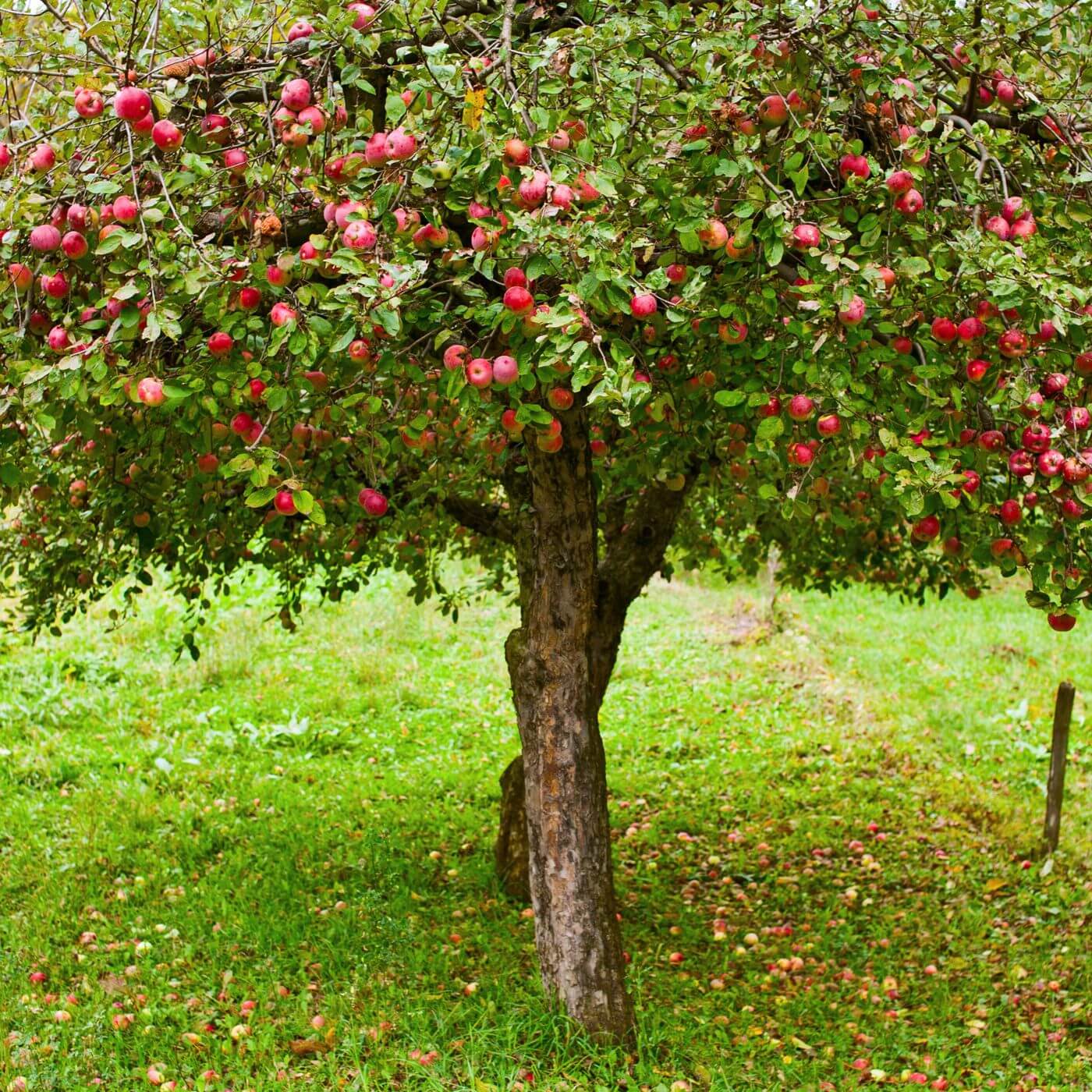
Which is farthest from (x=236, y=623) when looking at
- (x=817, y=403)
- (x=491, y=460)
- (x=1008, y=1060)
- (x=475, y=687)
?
(x=817, y=403)

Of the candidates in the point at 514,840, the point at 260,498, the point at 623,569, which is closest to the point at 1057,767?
the point at 623,569

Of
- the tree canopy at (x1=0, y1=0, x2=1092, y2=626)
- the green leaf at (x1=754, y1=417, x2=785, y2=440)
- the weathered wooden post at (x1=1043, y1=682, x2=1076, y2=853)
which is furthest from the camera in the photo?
the weathered wooden post at (x1=1043, y1=682, x2=1076, y2=853)

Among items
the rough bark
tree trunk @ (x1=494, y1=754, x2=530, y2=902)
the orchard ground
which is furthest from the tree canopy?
tree trunk @ (x1=494, y1=754, x2=530, y2=902)

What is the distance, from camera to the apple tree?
2889 mm

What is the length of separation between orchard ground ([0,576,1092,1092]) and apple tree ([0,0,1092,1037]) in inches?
94.7

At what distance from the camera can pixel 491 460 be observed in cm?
499

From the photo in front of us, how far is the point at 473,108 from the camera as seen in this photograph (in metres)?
2.78

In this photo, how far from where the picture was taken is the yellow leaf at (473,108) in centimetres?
276

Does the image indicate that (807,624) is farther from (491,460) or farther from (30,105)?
(30,105)

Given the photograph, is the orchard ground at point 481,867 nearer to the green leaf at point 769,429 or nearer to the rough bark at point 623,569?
the rough bark at point 623,569

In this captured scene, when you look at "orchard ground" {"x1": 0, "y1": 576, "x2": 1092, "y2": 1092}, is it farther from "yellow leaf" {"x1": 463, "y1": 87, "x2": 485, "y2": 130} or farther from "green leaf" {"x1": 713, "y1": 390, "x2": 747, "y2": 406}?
"yellow leaf" {"x1": 463, "y1": 87, "x2": 485, "y2": 130}

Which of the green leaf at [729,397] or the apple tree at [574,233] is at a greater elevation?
the apple tree at [574,233]

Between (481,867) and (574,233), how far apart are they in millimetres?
4799

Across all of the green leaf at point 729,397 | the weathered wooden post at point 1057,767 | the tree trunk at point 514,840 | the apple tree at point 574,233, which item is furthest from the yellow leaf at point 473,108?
the weathered wooden post at point 1057,767
